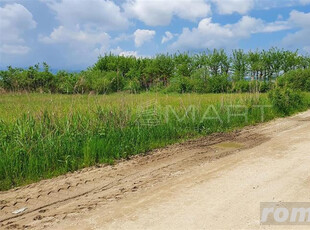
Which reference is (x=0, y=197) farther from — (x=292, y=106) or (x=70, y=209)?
(x=292, y=106)

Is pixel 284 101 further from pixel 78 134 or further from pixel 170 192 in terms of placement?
pixel 170 192

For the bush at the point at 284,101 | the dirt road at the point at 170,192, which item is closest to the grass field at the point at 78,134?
the dirt road at the point at 170,192

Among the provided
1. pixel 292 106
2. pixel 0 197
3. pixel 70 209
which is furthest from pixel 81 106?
pixel 292 106

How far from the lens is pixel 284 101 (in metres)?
14.7

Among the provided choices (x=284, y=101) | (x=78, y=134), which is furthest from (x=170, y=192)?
(x=284, y=101)

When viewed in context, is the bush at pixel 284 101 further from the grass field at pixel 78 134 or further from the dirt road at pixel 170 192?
the dirt road at pixel 170 192

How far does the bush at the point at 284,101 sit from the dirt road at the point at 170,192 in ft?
22.5

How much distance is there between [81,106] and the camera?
360 inches

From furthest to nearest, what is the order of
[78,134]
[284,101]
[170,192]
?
[284,101]
[78,134]
[170,192]

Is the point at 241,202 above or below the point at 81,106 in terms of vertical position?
below

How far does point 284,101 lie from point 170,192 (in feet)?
36.8

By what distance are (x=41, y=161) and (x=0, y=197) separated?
121 cm

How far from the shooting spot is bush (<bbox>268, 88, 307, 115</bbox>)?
14.4 m

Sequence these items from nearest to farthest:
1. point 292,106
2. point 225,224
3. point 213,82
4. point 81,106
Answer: point 225,224 < point 81,106 < point 292,106 < point 213,82
